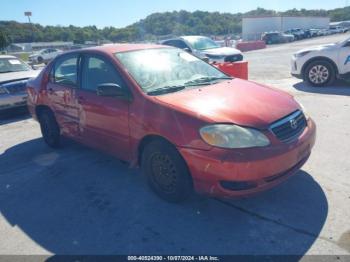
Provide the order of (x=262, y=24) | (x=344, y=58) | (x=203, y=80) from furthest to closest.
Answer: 1. (x=262, y=24)
2. (x=344, y=58)
3. (x=203, y=80)

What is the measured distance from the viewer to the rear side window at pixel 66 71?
15.0 feet

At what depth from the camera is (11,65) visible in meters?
8.92

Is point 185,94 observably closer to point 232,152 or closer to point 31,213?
point 232,152

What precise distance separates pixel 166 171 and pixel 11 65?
7.38 meters

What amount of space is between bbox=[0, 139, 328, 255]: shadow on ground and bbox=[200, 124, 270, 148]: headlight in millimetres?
767

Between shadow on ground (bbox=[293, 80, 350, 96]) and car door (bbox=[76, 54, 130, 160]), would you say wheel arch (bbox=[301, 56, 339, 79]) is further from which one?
car door (bbox=[76, 54, 130, 160])

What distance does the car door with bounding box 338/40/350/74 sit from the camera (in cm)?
840

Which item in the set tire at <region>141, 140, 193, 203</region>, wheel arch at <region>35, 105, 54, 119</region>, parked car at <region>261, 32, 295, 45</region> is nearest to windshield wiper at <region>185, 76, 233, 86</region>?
tire at <region>141, 140, 193, 203</region>

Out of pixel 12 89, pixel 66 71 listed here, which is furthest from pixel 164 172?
pixel 12 89

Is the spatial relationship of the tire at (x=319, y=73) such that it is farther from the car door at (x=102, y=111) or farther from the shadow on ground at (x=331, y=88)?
the car door at (x=102, y=111)

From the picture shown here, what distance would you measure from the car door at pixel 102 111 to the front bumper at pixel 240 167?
1.02 m

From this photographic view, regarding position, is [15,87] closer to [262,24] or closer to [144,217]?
[144,217]

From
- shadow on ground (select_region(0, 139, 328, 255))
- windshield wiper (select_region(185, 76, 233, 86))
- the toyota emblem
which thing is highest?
windshield wiper (select_region(185, 76, 233, 86))

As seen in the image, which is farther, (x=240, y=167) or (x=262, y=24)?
(x=262, y=24)
